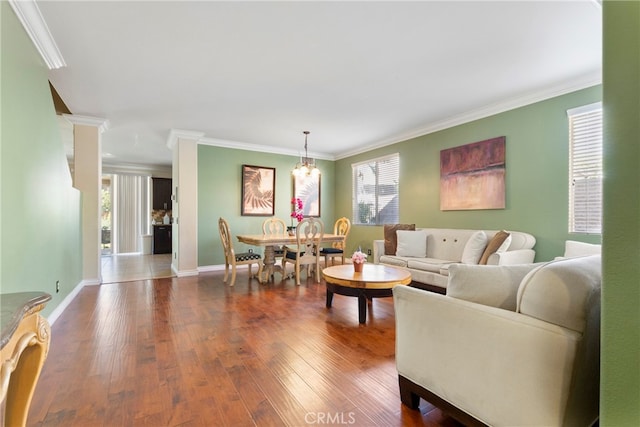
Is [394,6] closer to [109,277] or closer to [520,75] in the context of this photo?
[520,75]

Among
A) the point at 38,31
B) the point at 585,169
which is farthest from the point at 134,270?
the point at 585,169

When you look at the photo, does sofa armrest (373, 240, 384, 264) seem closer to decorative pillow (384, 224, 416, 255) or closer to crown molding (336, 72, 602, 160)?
decorative pillow (384, 224, 416, 255)

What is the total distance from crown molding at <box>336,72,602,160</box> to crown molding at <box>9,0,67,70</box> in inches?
182

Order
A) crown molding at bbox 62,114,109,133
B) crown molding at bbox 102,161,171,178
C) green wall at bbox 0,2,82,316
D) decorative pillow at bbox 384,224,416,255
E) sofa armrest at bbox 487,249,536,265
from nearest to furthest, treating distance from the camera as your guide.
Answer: green wall at bbox 0,2,82,316 → sofa armrest at bbox 487,249,536,265 → crown molding at bbox 62,114,109,133 → decorative pillow at bbox 384,224,416,255 → crown molding at bbox 102,161,171,178

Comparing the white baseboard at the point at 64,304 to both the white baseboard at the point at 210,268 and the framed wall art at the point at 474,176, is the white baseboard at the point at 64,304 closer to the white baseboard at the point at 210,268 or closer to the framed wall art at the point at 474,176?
the white baseboard at the point at 210,268

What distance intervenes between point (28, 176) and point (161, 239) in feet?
22.6

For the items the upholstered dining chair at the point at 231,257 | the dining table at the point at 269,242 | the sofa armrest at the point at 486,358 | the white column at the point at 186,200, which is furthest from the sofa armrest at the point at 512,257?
the white column at the point at 186,200

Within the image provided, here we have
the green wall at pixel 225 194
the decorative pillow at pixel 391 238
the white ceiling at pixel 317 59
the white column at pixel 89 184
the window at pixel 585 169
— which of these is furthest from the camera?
the green wall at pixel 225 194

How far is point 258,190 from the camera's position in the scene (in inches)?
245

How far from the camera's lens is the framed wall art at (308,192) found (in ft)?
21.8

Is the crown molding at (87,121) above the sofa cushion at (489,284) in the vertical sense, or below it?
above

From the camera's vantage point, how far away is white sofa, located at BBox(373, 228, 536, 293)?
3415 millimetres

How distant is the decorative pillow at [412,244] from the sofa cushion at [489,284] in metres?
2.92

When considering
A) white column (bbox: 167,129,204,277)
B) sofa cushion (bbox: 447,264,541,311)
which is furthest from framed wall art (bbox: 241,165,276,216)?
sofa cushion (bbox: 447,264,541,311)
